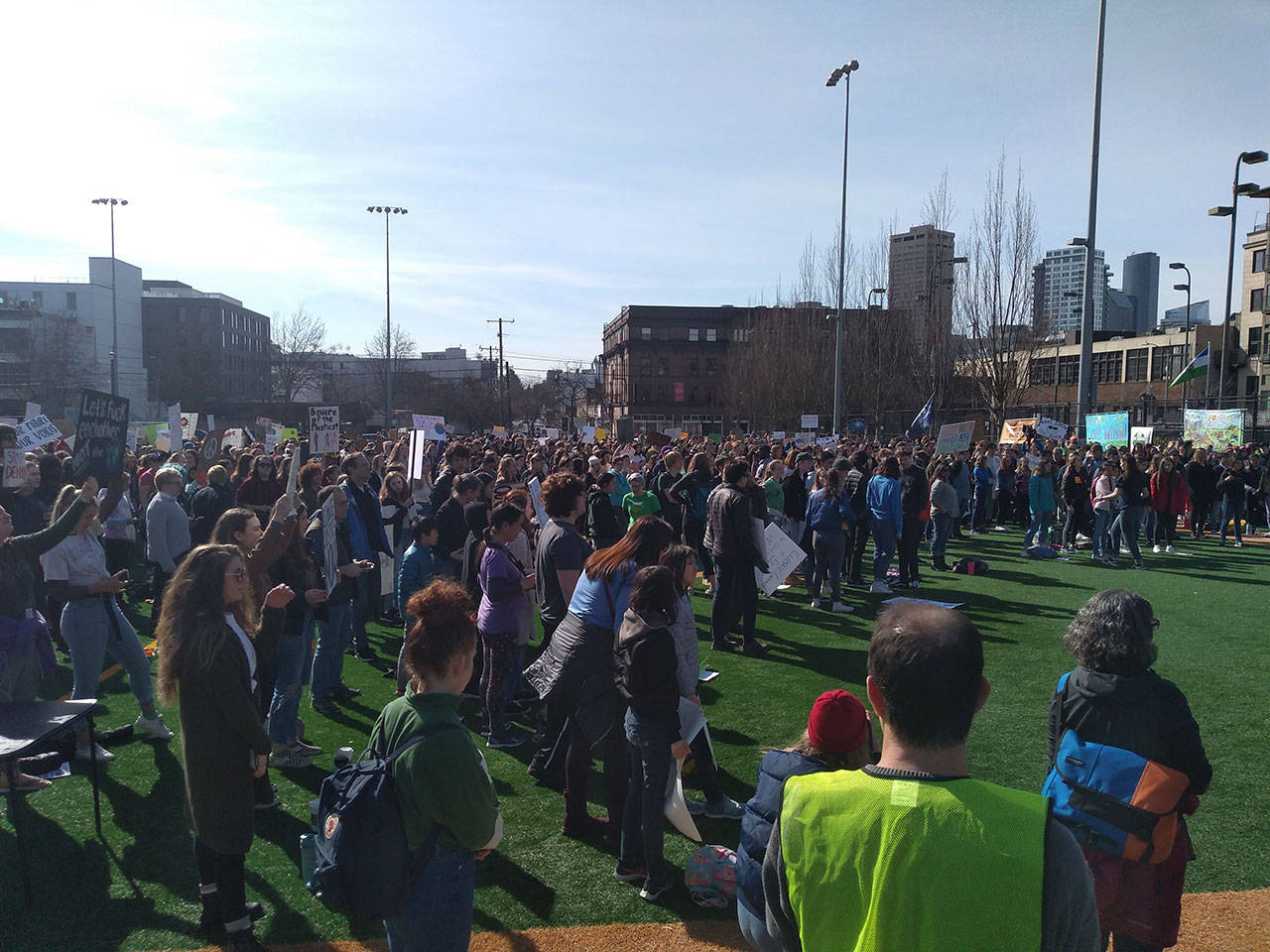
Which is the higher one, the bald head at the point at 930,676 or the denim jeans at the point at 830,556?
the bald head at the point at 930,676

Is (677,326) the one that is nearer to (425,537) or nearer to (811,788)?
(425,537)

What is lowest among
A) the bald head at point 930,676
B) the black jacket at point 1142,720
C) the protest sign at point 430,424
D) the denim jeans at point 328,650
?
the denim jeans at point 328,650

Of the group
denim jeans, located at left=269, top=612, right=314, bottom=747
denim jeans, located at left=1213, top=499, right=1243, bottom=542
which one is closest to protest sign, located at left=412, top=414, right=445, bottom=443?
denim jeans, located at left=269, top=612, right=314, bottom=747

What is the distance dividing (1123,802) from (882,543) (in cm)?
956

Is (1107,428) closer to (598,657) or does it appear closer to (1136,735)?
(598,657)

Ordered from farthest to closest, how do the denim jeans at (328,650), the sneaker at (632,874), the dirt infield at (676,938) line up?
the denim jeans at (328,650)
the sneaker at (632,874)
the dirt infield at (676,938)

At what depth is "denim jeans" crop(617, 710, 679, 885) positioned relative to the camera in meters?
4.31

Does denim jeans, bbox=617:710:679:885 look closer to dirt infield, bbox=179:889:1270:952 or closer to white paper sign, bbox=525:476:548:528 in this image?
dirt infield, bbox=179:889:1270:952

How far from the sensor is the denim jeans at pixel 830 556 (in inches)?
443

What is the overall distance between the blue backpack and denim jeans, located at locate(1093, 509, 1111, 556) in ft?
44.8

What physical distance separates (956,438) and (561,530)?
45.5 feet

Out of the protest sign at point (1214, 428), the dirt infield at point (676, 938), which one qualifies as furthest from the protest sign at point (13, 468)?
the protest sign at point (1214, 428)

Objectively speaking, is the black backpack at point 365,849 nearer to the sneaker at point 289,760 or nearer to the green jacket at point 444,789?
the green jacket at point 444,789

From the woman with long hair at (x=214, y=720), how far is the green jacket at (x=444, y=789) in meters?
1.37
